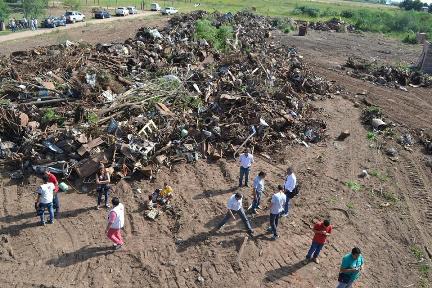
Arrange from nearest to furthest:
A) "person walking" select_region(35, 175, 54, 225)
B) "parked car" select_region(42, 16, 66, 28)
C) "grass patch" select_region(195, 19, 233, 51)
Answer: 1. "person walking" select_region(35, 175, 54, 225)
2. "grass patch" select_region(195, 19, 233, 51)
3. "parked car" select_region(42, 16, 66, 28)

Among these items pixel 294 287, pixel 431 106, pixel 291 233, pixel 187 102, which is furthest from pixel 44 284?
pixel 431 106

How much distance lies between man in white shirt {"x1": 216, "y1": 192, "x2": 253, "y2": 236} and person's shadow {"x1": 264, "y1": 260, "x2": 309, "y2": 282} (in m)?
1.36

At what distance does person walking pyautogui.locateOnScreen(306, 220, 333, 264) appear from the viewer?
32.2ft

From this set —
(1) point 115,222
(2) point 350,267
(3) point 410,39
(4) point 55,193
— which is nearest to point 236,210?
(1) point 115,222

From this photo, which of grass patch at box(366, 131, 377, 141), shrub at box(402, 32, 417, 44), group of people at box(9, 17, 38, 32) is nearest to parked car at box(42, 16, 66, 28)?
group of people at box(9, 17, 38, 32)

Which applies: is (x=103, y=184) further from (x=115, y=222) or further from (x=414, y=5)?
(x=414, y=5)

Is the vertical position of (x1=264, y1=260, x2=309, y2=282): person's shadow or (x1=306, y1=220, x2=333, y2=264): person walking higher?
(x1=306, y1=220, x2=333, y2=264): person walking

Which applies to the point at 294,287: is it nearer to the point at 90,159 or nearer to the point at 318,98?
the point at 90,159

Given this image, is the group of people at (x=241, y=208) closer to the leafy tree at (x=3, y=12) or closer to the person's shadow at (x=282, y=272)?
the person's shadow at (x=282, y=272)

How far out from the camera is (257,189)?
11.6m

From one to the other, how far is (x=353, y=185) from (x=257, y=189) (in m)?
4.16

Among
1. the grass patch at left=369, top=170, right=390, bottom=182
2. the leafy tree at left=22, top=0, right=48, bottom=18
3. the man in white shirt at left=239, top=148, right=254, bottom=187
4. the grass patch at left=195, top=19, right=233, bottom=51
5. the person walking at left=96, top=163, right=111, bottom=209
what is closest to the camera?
the person walking at left=96, top=163, right=111, bottom=209

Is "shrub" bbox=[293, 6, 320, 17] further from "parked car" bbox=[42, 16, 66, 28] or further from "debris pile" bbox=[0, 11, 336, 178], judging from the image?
"debris pile" bbox=[0, 11, 336, 178]

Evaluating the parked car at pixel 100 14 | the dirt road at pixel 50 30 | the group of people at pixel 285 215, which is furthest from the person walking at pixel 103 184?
the parked car at pixel 100 14
